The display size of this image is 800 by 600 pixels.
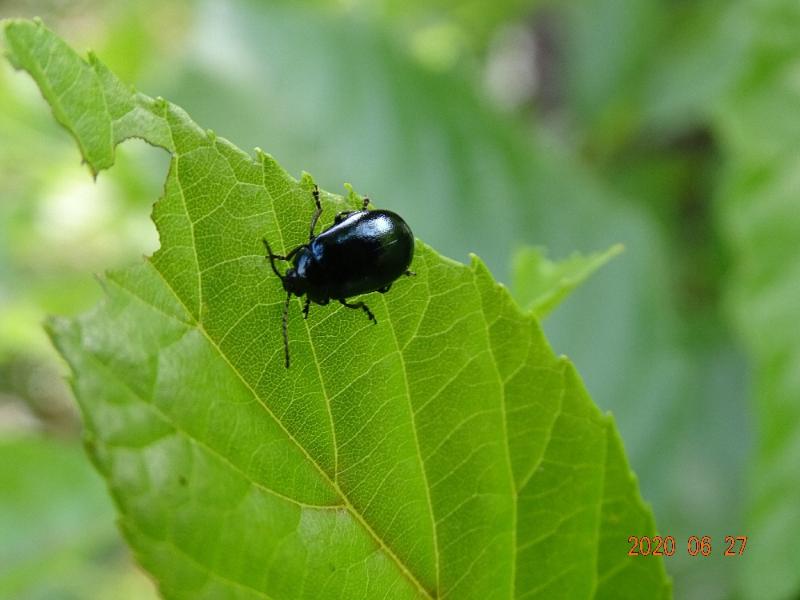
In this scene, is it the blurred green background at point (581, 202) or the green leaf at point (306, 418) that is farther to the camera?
the blurred green background at point (581, 202)

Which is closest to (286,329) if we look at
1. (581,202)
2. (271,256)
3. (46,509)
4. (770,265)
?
(271,256)

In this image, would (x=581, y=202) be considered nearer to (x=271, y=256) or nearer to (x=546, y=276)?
(x=546, y=276)

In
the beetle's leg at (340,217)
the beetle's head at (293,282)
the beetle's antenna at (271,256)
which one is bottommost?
the beetle's antenna at (271,256)

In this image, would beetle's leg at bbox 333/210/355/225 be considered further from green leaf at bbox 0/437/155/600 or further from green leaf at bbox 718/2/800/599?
green leaf at bbox 0/437/155/600

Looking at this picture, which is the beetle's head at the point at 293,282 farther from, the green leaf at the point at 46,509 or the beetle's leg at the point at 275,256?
the green leaf at the point at 46,509

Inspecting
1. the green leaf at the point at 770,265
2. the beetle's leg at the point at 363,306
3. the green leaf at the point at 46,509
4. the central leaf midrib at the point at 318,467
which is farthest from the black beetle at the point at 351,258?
the green leaf at the point at 46,509

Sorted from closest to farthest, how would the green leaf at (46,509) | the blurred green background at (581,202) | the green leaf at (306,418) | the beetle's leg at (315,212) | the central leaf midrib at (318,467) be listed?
the green leaf at (306,418), the central leaf midrib at (318,467), the beetle's leg at (315,212), the blurred green background at (581,202), the green leaf at (46,509)
